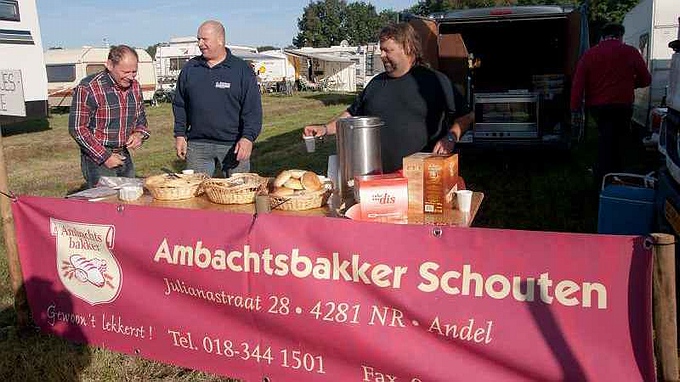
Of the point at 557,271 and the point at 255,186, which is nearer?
the point at 557,271

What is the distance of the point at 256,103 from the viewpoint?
445 cm

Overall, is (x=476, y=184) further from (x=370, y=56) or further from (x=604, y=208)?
(x=370, y=56)

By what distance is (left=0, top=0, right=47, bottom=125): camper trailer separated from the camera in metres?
11.4

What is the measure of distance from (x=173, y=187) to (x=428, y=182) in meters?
1.39

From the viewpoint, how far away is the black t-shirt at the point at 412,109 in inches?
141

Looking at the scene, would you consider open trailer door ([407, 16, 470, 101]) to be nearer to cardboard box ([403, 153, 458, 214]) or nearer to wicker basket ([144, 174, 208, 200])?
wicker basket ([144, 174, 208, 200])

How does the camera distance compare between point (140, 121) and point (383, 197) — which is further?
point (140, 121)

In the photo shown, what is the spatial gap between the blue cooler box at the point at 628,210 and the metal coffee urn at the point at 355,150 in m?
2.36

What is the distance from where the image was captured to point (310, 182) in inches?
122

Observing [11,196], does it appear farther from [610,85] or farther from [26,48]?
Answer: [26,48]

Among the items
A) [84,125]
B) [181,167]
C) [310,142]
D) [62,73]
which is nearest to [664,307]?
[310,142]

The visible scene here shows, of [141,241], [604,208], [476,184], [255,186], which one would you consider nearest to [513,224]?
[604,208]

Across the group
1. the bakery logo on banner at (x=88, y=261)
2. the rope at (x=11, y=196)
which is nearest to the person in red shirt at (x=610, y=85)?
the bakery logo on banner at (x=88, y=261)

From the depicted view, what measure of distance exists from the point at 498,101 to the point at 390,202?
5842 millimetres
